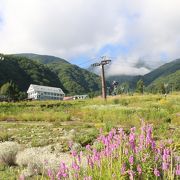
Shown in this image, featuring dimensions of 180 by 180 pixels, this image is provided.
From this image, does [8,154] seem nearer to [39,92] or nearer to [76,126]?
[76,126]

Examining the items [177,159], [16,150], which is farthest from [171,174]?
[16,150]

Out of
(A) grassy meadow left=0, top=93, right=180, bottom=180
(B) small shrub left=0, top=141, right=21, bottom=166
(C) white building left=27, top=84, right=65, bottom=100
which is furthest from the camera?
(C) white building left=27, top=84, right=65, bottom=100

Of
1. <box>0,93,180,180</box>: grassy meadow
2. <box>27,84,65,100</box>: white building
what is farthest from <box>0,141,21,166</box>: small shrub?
<box>27,84,65,100</box>: white building

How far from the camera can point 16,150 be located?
8859 millimetres

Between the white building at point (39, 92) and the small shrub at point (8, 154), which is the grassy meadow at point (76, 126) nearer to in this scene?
the small shrub at point (8, 154)

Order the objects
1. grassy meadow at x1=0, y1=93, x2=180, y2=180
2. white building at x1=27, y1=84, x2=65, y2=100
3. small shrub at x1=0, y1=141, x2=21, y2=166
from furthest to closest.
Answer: white building at x1=27, y1=84, x2=65, y2=100
grassy meadow at x1=0, y1=93, x2=180, y2=180
small shrub at x1=0, y1=141, x2=21, y2=166

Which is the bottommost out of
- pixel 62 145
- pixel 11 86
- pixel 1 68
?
pixel 62 145

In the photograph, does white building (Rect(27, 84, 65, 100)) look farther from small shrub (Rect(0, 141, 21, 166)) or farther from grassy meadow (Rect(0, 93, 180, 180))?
small shrub (Rect(0, 141, 21, 166))

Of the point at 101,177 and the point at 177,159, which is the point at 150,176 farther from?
the point at 177,159

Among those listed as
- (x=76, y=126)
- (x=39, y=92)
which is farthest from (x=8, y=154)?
(x=39, y=92)

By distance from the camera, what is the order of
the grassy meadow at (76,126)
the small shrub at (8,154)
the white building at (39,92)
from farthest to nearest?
the white building at (39,92)
the grassy meadow at (76,126)
the small shrub at (8,154)

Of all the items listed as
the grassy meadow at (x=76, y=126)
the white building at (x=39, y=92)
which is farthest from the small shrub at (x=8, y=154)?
the white building at (x=39, y=92)

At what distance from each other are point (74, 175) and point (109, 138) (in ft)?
1.93

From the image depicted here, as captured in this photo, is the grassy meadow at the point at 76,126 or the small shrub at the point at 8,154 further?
the grassy meadow at the point at 76,126
